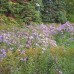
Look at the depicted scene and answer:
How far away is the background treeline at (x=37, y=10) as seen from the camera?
14.2 meters

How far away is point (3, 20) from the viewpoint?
13133 mm

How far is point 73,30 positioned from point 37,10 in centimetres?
374

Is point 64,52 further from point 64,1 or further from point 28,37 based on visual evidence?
point 64,1

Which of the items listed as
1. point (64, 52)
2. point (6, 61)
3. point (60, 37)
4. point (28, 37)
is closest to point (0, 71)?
point (6, 61)

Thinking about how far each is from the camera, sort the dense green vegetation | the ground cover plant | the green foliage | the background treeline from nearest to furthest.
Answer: the ground cover plant
the dense green vegetation
the background treeline
the green foliage

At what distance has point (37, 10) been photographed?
15.6m

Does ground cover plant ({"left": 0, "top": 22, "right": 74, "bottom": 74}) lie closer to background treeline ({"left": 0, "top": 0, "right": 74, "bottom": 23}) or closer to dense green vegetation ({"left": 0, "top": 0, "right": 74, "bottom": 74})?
dense green vegetation ({"left": 0, "top": 0, "right": 74, "bottom": 74})

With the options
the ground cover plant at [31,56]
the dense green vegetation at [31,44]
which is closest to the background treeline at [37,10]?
the dense green vegetation at [31,44]

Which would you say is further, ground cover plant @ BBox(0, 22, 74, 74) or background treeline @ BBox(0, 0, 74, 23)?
background treeline @ BBox(0, 0, 74, 23)

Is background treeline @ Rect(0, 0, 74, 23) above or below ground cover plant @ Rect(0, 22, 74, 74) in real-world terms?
below

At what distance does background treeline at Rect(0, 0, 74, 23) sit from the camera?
559 inches

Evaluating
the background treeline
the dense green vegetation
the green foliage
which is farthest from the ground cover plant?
the green foliage

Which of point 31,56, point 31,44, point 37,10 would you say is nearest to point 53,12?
point 37,10

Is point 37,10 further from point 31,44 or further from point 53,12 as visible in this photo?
point 31,44
